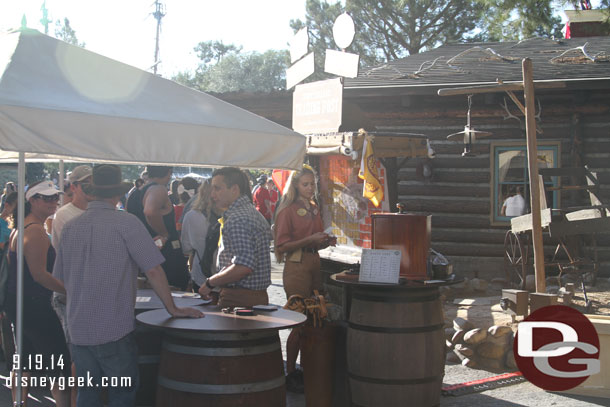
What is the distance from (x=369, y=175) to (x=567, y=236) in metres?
4.94

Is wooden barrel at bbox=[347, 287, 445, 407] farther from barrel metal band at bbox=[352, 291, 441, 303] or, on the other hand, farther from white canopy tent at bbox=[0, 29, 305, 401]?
white canopy tent at bbox=[0, 29, 305, 401]

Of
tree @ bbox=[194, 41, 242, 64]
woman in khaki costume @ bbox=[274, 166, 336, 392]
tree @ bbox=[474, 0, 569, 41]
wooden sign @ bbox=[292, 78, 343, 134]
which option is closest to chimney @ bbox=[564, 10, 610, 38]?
tree @ bbox=[474, 0, 569, 41]

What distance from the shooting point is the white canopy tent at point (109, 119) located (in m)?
3.51

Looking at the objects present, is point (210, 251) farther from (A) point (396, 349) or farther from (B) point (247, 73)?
(B) point (247, 73)

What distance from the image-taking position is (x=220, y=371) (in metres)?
3.73

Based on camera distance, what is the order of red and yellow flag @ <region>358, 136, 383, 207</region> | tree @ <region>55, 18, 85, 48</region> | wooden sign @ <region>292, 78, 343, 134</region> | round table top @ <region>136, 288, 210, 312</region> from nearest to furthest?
round table top @ <region>136, 288, 210, 312</region> < red and yellow flag @ <region>358, 136, 383, 207</region> < wooden sign @ <region>292, 78, 343, 134</region> < tree @ <region>55, 18, 85, 48</region>

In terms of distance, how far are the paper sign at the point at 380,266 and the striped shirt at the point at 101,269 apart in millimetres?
1546

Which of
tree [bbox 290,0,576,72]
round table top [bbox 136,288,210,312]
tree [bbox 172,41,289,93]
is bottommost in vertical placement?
round table top [bbox 136,288,210,312]

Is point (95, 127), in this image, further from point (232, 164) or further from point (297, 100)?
point (297, 100)

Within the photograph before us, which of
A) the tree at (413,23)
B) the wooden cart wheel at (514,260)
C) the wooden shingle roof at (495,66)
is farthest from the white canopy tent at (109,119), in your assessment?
the tree at (413,23)

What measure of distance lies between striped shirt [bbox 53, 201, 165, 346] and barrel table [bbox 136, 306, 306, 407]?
0.26 meters

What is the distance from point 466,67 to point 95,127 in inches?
378

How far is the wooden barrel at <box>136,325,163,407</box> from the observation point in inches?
183

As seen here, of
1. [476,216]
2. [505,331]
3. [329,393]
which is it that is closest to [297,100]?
[505,331]
